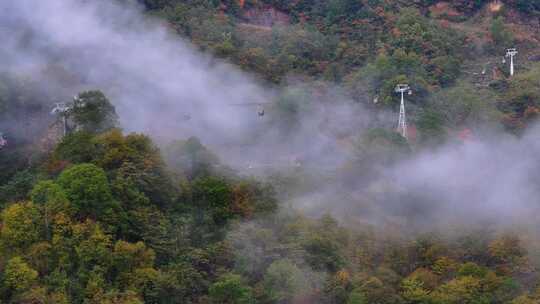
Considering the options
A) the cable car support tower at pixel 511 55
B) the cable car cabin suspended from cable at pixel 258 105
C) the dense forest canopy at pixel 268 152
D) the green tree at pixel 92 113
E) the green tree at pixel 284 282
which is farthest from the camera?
the cable car support tower at pixel 511 55

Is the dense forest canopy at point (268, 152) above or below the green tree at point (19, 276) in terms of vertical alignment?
above

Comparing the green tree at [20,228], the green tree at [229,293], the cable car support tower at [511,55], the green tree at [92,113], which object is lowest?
the green tree at [229,293]

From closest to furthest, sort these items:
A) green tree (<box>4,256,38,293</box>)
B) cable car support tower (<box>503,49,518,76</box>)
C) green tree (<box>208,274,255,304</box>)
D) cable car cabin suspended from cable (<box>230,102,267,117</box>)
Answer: green tree (<box>4,256,38,293</box>) → green tree (<box>208,274,255,304</box>) → cable car cabin suspended from cable (<box>230,102,267,117</box>) → cable car support tower (<box>503,49,518,76</box>)

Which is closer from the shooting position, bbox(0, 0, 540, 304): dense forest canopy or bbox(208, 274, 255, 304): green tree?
bbox(208, 274, 255, 304): green tree

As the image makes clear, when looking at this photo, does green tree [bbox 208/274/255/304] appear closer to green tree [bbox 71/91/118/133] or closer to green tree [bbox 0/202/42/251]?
green tree [bbox 0/202/42/251]

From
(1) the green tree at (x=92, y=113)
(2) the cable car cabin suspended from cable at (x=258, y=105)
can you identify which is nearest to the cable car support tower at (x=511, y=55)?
(2) the cable car cabin suspended from cable at (x=258, y=105)

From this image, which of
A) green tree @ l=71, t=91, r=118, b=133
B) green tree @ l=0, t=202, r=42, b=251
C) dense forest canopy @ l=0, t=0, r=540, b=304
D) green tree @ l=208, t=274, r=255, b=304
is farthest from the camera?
green tree @ l=71, t=91, r=118, b=133

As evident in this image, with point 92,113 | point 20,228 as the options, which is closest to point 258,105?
point 92,113

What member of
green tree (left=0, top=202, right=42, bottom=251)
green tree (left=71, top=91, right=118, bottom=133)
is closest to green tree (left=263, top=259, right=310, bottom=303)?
green tree (left=0, top=202, right=42, bottom=251)

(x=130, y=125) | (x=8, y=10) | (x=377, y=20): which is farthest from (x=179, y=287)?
(x=377, y=20)

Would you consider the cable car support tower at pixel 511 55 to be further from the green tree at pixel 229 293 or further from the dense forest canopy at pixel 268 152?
the green tree at pixel 229 293
